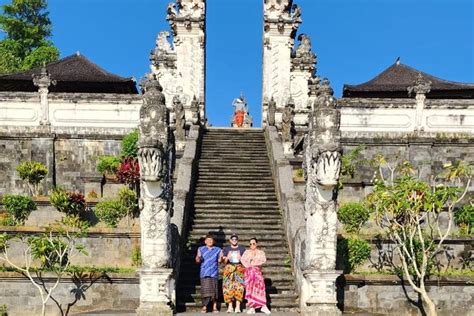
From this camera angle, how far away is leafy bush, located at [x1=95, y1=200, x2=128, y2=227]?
14766mm

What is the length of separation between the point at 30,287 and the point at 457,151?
13.9m

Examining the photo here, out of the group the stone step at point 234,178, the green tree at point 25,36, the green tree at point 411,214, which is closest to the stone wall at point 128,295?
the green tree at point 411,214

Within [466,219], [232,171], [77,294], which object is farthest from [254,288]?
[466,219]

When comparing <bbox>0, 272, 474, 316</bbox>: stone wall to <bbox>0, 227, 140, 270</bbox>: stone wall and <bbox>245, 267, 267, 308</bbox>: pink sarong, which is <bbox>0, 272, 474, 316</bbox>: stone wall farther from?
<bbox>245, 267, 267, 308</bbox>: pink sarong

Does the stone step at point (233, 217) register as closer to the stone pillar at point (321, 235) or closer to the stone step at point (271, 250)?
the stone step at point (271, 250)

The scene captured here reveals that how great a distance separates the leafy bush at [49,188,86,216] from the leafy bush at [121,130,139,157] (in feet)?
13.3

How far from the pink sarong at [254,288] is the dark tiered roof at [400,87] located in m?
14.2

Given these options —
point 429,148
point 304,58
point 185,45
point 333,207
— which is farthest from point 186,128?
point 333,207

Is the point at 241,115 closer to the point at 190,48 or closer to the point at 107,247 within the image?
→ the point at 190,48

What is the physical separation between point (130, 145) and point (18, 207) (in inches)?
197

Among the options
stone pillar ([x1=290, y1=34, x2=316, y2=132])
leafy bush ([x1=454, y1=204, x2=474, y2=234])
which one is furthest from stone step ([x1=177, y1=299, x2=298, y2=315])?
stone pillar ([x1=290, y1=34, x2=316, y2=132])

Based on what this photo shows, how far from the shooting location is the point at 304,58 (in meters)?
23.8

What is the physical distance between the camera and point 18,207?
577 inches

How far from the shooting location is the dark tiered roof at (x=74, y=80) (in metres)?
22.5
